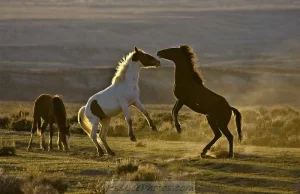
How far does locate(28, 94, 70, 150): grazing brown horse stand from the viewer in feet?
89.4

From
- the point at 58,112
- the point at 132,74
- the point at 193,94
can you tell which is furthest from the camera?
the point at 58,112

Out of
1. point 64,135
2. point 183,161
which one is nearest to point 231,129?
point 64,135

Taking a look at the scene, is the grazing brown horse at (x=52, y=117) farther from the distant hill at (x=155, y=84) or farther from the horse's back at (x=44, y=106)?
the distant hill at (x=155, y=84)

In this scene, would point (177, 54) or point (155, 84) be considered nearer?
point (177, 54)

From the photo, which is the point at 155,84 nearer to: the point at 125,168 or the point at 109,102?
the point at 109,102

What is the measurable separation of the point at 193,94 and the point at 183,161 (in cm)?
171

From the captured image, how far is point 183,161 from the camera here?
73.3ft

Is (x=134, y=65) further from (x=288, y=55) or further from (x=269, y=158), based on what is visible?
(x=288, y=55)

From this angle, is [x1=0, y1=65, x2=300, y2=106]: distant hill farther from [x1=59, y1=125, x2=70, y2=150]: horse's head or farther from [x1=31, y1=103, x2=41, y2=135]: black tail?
[x1=59, y1=125, x2=70, y2=150]: horse's head

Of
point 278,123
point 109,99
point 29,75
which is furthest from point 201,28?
point 109,99

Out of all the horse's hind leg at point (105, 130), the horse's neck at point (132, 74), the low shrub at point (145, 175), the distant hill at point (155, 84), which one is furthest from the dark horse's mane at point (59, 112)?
the distant hill at point (155, 84)

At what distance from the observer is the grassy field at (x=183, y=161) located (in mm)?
18812

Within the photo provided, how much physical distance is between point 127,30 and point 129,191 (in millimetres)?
172344

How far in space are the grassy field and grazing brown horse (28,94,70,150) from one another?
422mm
